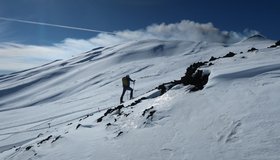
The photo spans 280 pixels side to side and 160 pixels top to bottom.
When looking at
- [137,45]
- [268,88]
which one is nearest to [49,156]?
[268,88]

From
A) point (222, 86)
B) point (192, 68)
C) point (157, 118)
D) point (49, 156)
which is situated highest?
point (192, 68)

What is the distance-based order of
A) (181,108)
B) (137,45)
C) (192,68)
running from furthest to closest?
(137,45)
(192,68)
(181,108)

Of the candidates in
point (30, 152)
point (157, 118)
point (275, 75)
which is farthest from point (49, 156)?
point (275, 75)

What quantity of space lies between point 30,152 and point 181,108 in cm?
589

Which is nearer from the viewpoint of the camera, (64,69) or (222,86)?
(222,86)

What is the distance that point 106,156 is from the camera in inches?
353

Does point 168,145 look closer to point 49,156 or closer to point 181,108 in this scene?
point 181,108

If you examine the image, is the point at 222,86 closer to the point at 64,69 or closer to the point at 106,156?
the point at 106,156

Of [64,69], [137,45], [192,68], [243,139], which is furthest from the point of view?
[137,45]

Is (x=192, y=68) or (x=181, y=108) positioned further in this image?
(x=192, y=68)

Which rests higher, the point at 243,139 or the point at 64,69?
the point at 64,69

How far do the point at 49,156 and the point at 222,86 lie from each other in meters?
6.12

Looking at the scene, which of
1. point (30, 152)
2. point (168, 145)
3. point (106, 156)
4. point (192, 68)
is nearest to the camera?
point (168, 145)

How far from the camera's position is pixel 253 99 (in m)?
9.07
